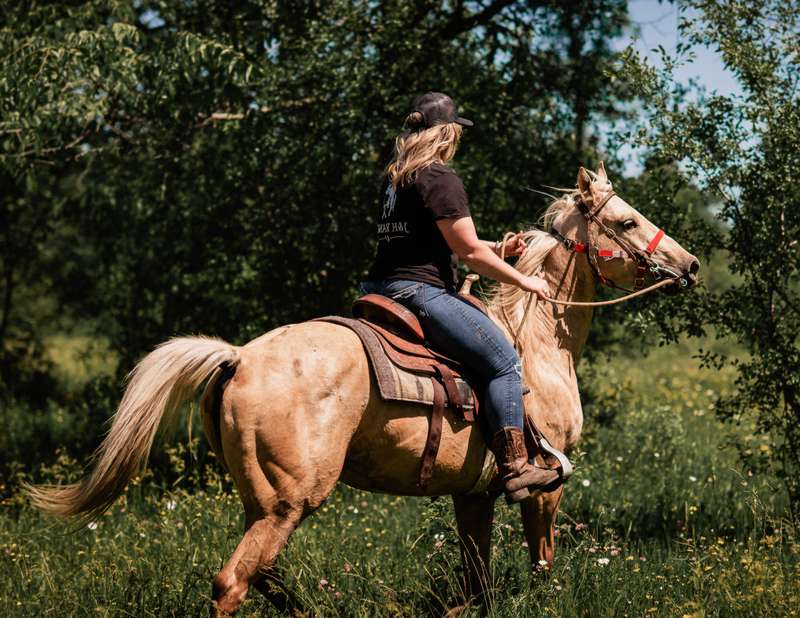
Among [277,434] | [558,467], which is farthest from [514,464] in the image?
[277,434]

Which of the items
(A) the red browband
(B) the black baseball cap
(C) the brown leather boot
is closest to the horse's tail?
(C) the brown leather boot

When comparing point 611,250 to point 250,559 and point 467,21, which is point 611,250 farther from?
point 467,21

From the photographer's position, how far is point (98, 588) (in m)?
5.23

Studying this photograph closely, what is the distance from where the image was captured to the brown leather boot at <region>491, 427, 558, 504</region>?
469 centimetres

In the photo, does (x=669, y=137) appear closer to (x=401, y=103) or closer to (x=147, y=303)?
(x=401, y=103)

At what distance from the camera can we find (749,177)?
669cm

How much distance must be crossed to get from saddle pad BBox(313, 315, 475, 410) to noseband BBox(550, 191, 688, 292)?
1.61 meters

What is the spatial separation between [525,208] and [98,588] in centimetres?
578

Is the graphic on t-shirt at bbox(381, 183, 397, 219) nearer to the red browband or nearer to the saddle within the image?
the saddle

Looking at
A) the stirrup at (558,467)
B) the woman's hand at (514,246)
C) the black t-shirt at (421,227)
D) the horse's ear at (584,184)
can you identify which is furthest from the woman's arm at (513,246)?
the stirrup at (558,467)

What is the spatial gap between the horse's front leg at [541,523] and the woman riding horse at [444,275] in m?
0.47

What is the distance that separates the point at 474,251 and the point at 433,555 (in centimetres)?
214

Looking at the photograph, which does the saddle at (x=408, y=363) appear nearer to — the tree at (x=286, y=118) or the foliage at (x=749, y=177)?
the foliage at (x=749, y=177)

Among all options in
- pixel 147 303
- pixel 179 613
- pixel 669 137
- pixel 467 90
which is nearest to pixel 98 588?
pixel 179 613
